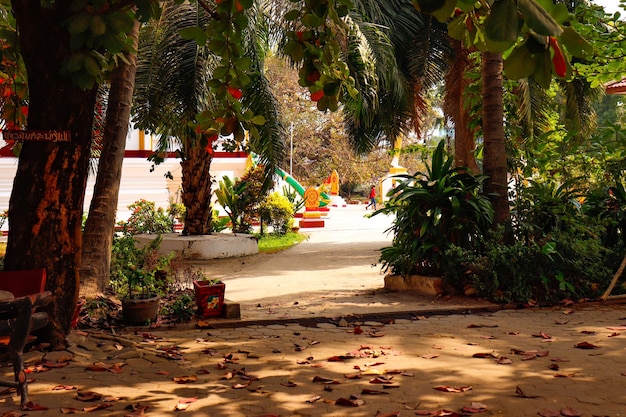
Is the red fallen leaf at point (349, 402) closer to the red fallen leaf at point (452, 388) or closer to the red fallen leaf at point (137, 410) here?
the red fallen leaf at point (452, 388)

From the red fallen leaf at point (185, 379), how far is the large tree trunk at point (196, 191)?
31.5 feet

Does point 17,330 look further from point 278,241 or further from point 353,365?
point 278,241

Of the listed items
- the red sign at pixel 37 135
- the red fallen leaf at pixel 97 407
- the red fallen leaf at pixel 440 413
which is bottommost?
the red fallen leaf at pixel 97 407

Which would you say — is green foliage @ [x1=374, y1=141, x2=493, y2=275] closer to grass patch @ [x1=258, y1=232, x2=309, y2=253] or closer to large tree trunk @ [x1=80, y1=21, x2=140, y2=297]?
large tree trunk @ [x1=80, y1=21, x2=140, y2=297]

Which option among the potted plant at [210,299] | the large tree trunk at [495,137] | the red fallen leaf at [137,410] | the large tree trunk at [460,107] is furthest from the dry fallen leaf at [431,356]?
the large tree trunk at [460,107]

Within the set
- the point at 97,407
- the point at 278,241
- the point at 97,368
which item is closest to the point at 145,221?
the point at 278,241

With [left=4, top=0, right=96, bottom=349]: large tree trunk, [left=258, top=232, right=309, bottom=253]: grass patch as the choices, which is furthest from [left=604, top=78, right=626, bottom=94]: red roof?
[left=4, top=0, right=96, bottom=349]: large tree trunk

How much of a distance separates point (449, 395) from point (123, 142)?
194 inches

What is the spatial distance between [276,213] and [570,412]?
1561cm

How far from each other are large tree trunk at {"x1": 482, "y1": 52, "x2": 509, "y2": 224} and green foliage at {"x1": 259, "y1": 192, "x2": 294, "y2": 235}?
424 inches

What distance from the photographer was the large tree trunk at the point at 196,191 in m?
13.8

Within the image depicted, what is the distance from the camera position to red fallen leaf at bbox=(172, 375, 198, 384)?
4336 mm

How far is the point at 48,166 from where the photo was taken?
4922 mm

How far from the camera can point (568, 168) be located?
29.2 feet
